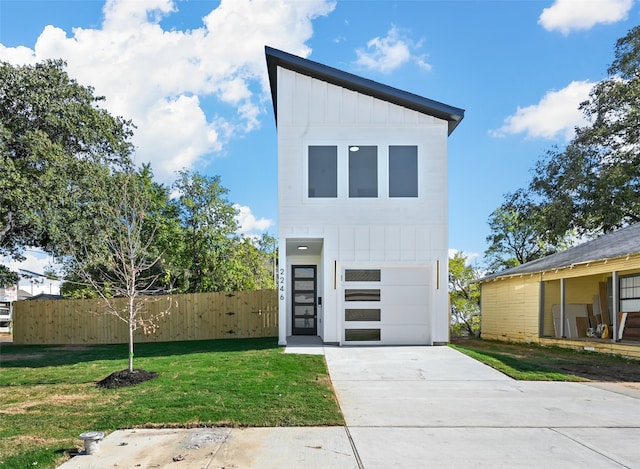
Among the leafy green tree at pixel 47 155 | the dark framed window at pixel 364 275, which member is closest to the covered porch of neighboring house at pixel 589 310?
the dark framed window at pixel 364 275

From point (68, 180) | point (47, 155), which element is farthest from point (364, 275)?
point (47, 155)

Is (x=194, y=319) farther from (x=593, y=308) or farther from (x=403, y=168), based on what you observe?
(x=593, y=308)

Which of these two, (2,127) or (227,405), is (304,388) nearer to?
(227,405)

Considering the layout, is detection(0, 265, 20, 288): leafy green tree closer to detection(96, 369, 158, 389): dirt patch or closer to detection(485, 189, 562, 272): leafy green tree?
detection(96, 369, 158, 389): dirt patch

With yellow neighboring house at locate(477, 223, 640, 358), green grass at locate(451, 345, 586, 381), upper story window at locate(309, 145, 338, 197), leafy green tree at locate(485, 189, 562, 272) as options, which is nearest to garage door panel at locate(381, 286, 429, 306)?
green grass at locate(451, 345, 586, 381)

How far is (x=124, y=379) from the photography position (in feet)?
26.1

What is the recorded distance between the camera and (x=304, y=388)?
7207 mm

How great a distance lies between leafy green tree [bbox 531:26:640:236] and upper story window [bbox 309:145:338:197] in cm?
1193

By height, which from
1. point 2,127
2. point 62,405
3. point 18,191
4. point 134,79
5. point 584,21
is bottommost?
point 62,405

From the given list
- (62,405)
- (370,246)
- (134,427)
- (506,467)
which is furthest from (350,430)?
(370,246)

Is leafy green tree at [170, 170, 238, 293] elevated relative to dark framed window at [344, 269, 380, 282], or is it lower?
elevated

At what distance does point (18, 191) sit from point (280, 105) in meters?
8.27

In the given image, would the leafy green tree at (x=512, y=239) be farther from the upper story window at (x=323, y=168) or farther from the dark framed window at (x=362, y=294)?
the upper story window at (x=323, y=168)

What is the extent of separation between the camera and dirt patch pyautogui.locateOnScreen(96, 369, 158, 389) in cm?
780
